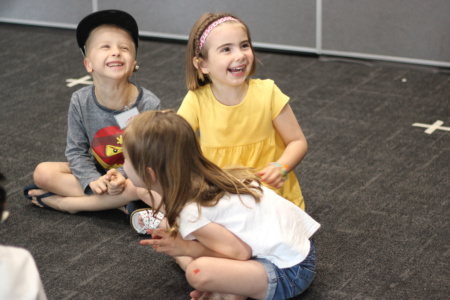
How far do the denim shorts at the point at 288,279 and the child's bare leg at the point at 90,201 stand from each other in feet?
1.78

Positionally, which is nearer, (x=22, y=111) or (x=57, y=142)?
(x=57, y=142)

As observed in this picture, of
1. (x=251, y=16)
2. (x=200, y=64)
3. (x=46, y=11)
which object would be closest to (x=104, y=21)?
(x=200, y=64)

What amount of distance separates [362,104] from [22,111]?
Answer: 142cm

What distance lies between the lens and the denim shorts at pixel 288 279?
1569 mm

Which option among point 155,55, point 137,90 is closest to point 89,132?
point 137,90

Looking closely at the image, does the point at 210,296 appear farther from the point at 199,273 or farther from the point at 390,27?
the point at 390,27

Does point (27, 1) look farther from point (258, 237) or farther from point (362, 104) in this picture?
point (258, 237)

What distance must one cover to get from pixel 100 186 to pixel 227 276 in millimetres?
599

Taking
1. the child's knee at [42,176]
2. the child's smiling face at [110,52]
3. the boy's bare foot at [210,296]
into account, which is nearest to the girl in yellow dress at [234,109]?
the child's smiling face at [110,52]

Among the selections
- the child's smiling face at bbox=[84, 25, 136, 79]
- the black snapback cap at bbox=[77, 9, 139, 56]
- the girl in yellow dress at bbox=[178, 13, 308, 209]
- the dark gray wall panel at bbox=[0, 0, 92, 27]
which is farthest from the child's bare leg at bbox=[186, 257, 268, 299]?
the dark gray wall panel at bbox=[0, 0, 92, 27]

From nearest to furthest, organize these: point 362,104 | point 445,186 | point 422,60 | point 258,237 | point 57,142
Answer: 1. point 258,237
2. point 445,186
3. point 57,142
4. point 362,104
5. point 422,60

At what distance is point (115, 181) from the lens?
1930 mm

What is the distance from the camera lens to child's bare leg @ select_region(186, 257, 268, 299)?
1.52 meters

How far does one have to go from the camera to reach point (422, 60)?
3.27 meters
